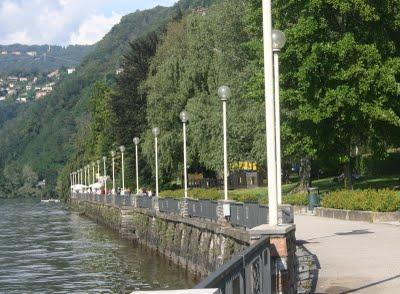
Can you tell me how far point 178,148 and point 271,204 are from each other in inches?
2246

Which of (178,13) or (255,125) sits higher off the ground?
(178,13)

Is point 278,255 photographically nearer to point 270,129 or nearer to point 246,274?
point 270,129

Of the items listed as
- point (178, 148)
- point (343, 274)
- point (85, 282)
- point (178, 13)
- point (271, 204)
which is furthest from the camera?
point (178, 13)

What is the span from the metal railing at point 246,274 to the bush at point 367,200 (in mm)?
19401

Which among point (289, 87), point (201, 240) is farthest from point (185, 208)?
point (289, 87)

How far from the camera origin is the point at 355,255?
62.4 ft

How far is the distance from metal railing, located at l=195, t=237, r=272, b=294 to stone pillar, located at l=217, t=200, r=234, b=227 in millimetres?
12125

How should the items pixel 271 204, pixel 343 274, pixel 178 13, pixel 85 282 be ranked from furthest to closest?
pixel 178 13 → pixel 85 282 → pixel 343 274 → pixel 271 204

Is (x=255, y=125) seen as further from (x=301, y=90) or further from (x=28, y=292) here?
(x=28, y=292)

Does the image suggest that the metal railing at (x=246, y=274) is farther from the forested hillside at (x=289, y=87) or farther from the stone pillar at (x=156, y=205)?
the stone pillar at (x=156, y=205)

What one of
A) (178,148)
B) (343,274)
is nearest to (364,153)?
(178,148)

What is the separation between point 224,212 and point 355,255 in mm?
6537

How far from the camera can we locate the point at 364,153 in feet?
199

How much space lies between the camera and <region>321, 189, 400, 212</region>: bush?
30.7 m
